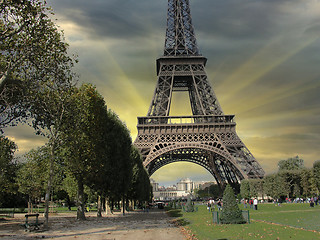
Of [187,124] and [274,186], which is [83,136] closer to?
[187,124]

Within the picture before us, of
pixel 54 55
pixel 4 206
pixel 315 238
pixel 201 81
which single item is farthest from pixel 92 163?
pixel 4 206

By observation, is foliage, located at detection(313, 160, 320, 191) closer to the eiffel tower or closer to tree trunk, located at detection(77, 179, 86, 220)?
the eiffel tower

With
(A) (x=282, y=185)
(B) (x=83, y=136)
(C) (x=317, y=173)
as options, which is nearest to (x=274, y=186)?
(A) (x=282, y=185)

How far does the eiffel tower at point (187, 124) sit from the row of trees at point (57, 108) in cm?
2542

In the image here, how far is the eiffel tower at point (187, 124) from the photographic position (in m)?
65.4

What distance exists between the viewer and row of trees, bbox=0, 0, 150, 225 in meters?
18.4

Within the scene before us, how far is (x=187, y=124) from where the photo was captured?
69.0m

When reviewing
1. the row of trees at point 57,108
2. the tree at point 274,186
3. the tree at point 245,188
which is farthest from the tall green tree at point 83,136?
the tree at point 274,186

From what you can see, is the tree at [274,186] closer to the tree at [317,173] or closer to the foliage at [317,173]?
the foliage at [317,173]

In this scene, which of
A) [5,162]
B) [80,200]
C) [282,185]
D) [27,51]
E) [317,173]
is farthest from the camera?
[282,185]

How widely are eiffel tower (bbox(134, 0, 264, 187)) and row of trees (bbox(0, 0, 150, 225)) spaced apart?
25421 millimetres

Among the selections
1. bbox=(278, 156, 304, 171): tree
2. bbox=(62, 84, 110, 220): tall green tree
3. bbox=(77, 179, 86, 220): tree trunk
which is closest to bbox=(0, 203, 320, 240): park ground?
bbox=(77, 179, 86, 220): tree trunk

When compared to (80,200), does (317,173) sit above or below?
above

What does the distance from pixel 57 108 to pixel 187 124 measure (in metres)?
46.2
